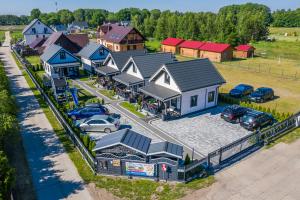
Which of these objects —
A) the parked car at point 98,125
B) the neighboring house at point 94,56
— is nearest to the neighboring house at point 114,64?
the neighboring house at point 94,56

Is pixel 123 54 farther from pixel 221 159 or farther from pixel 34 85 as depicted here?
pixel 221 159

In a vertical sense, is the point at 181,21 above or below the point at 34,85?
above

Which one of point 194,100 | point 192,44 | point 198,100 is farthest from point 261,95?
point 192,44

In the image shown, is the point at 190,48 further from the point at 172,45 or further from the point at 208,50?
the point at 172,45

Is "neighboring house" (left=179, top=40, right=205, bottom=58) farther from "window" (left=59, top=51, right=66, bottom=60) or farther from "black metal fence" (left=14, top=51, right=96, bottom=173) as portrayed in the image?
"black metal fence" (left=14, top=51, right=96, bottom=173)

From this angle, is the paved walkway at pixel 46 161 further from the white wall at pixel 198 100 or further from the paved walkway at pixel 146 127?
the white wall at pixel 198 100

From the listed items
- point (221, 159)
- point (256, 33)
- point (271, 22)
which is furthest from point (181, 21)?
point (271, 22)
